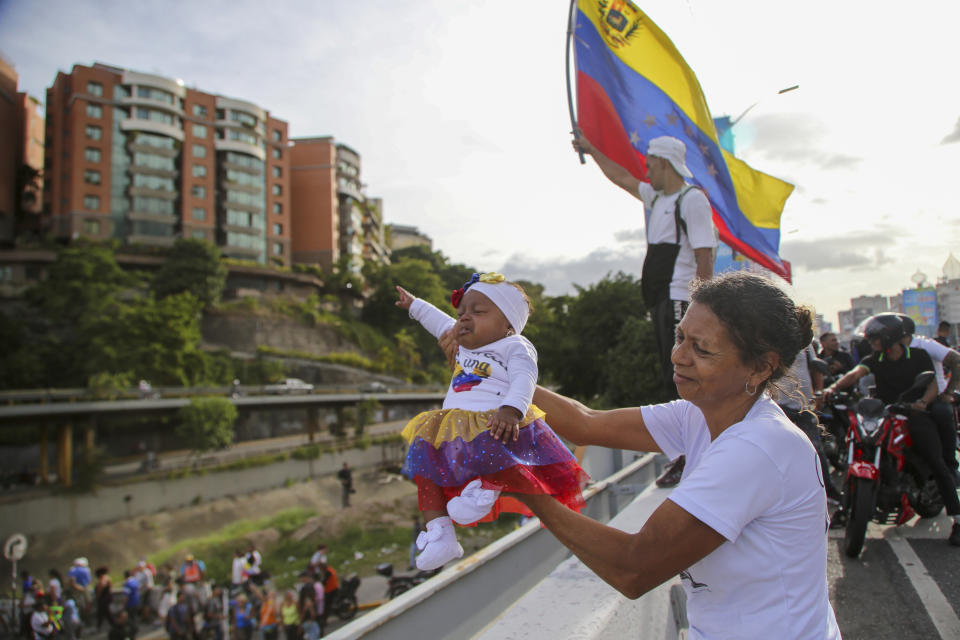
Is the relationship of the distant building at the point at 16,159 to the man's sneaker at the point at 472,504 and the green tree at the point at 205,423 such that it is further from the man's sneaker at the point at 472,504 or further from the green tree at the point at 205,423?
the man's sneaker at the point at 472,504

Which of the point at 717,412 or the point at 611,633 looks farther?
the point at 611,633

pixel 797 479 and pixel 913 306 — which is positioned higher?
pixel 913 306

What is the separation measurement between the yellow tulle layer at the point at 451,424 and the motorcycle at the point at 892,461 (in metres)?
3.45

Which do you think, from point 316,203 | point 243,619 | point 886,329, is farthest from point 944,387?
point 316,203

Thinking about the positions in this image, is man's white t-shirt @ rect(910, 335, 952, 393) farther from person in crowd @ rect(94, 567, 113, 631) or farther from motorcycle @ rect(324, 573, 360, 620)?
person in crowd @ rect(94, 567, 113, 631)

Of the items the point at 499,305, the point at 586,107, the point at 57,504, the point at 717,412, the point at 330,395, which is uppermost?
the point at 586,107

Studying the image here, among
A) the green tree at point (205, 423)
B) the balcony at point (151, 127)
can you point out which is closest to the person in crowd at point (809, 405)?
the green tree at point (205, 423)

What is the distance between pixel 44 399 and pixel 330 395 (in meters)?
18.1

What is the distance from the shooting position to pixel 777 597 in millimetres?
1477

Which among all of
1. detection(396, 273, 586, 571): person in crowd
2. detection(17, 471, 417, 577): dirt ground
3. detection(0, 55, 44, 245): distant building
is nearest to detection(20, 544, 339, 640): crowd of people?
detection(17, 471, 417, 577): dirt ground

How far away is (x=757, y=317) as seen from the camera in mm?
1608

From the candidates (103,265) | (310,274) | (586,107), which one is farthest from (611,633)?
(310,274)

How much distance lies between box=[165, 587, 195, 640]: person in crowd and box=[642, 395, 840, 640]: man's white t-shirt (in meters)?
17.9

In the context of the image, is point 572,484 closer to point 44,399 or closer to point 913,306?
point 913,306
